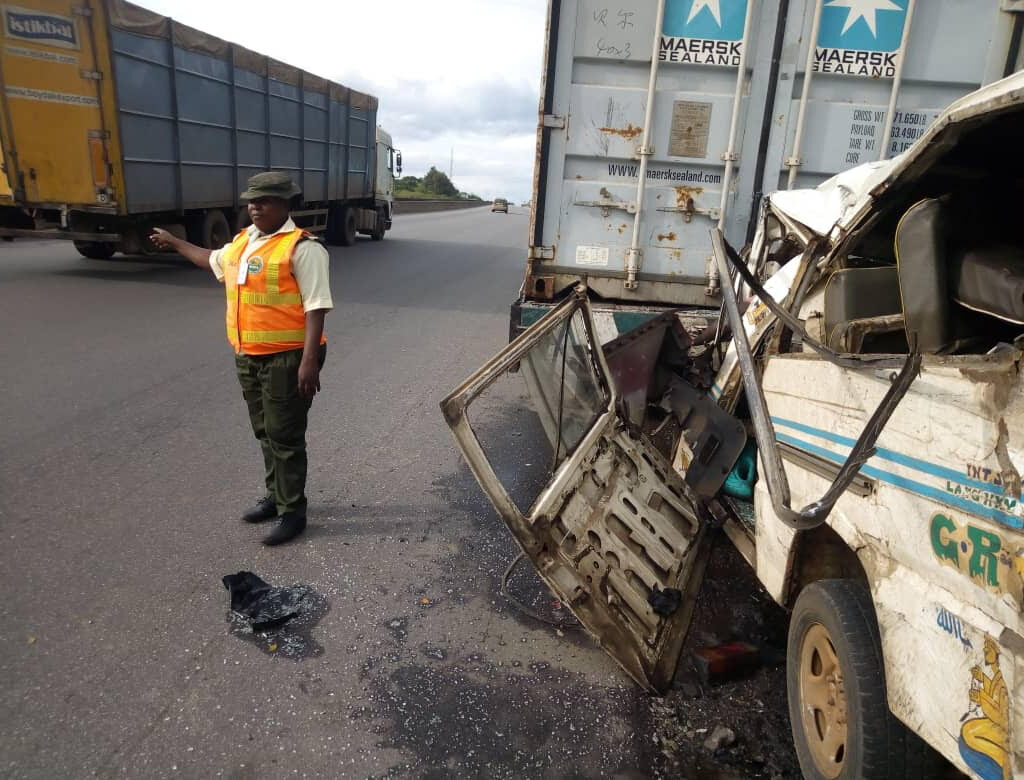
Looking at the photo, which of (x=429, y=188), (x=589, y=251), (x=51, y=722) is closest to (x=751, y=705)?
(x=51, y=722)

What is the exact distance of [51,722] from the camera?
7.50ft

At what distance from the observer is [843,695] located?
199 cm

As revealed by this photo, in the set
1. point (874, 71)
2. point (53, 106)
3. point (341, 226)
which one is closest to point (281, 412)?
point (874, 71)

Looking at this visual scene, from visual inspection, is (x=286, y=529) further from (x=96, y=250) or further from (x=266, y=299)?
(x=96, y=250)

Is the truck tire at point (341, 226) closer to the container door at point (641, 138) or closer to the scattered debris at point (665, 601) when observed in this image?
the container door at point (641, 138)

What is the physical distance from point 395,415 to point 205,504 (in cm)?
186

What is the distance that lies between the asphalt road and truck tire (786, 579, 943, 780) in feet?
1.13

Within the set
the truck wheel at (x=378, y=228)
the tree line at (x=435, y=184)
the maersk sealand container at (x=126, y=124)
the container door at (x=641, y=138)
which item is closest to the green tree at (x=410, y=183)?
the tree line at (x=435, y=184)

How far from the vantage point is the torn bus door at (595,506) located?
2.50m

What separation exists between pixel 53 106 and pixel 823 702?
37.6ft

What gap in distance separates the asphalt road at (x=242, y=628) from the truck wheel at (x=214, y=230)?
6.95 metres

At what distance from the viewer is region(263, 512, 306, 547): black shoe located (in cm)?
350

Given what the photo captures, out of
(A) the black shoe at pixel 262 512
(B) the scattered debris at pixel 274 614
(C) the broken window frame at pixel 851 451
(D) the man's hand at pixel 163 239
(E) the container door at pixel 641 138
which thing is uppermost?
(E) the container door at pixel 641 138

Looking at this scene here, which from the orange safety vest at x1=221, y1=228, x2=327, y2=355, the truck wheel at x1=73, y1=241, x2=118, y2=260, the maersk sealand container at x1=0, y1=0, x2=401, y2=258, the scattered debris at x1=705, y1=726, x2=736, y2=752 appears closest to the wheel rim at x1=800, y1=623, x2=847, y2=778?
the scattered debris at x1=705, y1=726, x2=736, y2=752
